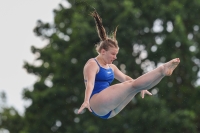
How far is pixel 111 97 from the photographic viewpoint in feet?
33.9

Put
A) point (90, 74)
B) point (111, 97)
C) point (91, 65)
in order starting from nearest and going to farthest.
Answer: point (90, 74) → point (91, 65) → point (111, 97)

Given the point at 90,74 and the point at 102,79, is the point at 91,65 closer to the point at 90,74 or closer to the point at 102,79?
the point at 90,74

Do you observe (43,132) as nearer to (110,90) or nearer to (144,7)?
(144,7)

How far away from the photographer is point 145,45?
26.1 metres

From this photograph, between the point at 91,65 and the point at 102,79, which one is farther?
the point at 102,79

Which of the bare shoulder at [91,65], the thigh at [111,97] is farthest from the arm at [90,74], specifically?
the thigh at [111,97]

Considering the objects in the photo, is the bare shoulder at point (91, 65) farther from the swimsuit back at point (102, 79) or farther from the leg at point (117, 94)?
the leg at point (117, 94)

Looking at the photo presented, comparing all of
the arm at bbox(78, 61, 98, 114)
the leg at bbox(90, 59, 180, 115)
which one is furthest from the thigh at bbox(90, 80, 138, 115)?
the arm at bbox(78, 61, 98, 114)

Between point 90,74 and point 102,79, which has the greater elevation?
point 90,74

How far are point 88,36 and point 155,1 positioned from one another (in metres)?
3.29

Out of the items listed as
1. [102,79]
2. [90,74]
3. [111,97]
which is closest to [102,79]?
[102,79]

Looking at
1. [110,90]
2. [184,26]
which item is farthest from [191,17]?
[110,90]

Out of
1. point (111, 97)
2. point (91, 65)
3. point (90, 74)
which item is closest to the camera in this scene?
point (90, 74)

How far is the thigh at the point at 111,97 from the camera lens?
10250 millimetres
